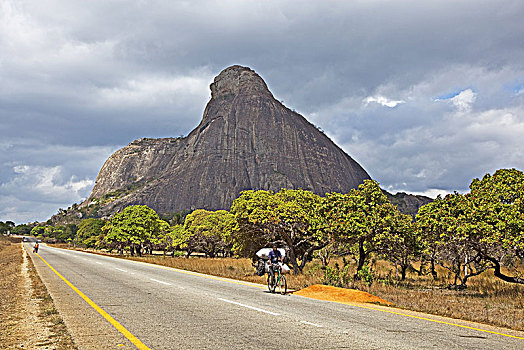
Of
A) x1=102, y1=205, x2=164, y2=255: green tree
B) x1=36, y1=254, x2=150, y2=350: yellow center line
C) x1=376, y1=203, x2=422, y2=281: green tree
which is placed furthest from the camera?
x1=102, y1=205, x2=164, y2=255: green tree

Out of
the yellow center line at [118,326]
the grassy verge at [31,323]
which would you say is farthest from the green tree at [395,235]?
the grassy verge at [31,323]

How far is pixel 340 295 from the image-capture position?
16203 millimetres

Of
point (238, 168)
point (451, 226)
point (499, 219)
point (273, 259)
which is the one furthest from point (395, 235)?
point (238, 168)

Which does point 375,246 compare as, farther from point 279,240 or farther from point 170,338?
point 170,338

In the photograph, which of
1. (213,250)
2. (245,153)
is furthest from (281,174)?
(213,250)

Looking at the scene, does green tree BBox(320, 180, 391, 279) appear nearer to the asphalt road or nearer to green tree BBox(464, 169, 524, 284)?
green tree BBox(464, 169, 524, 284)

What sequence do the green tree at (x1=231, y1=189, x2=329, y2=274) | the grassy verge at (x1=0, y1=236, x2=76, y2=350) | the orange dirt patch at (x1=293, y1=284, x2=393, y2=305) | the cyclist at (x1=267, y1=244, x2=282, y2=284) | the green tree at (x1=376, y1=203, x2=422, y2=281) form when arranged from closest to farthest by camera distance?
1. the grassy verge at (x1=0, y1=236, x2=76, y2=350)
2. the orange dirt patch at (x1=293, y1=284, x2=393, y2=305)
3. the cyclist at (x1=267, y1=244, x2=282, y2=284)
4. the green tree at (x1=376, y1=203, x2=422, y2=281)
5. the green tree at (x1=231, y1=189, x2=329, y2=274)

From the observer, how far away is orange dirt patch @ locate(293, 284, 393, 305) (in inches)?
603

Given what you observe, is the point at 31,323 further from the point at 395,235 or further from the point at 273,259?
the point at 395,235

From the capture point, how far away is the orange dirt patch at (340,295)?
1532 centimetres

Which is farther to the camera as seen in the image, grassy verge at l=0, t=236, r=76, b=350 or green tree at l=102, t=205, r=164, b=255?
green tree at l=102, t=205, r=164, b=255

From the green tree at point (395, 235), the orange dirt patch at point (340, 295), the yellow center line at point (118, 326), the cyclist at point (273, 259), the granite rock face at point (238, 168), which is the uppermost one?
the granite rock face at point (238, 168)

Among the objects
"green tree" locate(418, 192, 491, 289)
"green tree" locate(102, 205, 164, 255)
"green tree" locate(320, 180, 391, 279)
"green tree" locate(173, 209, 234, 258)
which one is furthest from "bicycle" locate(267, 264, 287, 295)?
"green tree" locate(173, 209, 234, 258)

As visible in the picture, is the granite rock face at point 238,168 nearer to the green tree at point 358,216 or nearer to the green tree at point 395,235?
the green tree at point 395,235
